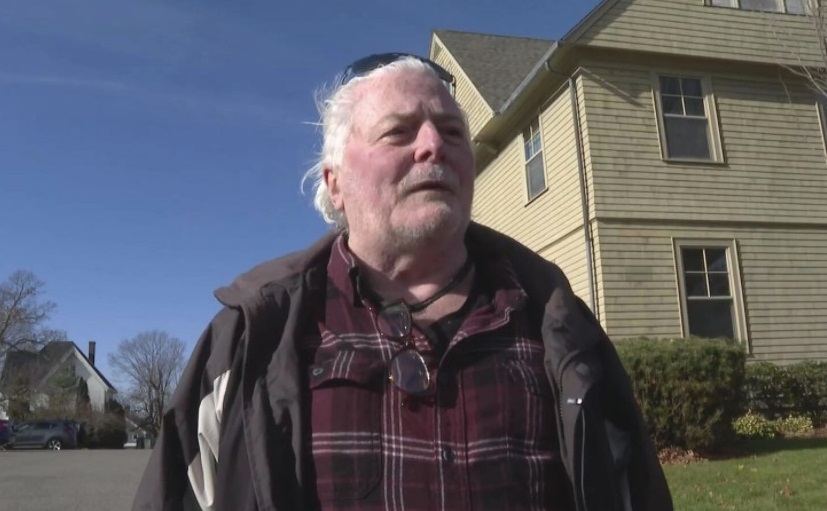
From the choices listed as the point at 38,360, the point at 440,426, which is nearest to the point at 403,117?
the point at 440,426

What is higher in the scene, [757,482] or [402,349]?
[402,349]

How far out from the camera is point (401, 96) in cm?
221

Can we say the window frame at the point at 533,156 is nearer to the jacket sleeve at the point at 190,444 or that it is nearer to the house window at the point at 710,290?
the house window at the point at 710,290

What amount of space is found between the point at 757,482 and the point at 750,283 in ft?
22.5

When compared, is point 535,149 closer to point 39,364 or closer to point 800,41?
point 800,41

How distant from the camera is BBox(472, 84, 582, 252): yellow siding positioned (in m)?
13.5

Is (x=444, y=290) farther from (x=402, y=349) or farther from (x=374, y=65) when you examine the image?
(x=374, y=65)

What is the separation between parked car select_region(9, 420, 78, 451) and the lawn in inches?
1344

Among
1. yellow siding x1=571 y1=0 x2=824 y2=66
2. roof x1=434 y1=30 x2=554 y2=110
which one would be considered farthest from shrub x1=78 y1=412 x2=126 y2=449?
yellow siding x1=571 y1=0 x2=824 y2=66

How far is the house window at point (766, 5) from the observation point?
47.7ft

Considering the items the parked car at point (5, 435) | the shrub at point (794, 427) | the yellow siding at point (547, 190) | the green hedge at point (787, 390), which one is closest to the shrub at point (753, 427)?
the shrub at point (794, 427)

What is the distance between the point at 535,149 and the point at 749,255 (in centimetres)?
424

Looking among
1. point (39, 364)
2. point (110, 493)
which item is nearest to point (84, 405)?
Answer: point (39, 364)

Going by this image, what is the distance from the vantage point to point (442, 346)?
6.81 ft
